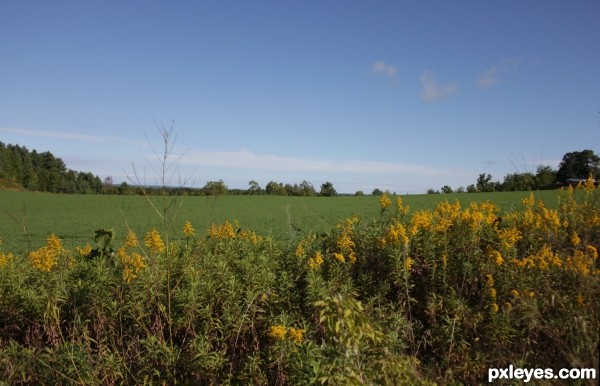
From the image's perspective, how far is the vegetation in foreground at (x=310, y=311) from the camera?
308 centimetres

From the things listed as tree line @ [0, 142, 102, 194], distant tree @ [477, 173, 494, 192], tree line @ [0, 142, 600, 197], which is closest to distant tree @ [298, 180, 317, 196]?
tree line @ [0, 142, 600, 197]

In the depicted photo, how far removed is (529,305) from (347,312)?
1.96 m

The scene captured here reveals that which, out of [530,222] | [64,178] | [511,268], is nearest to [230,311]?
[511,268]

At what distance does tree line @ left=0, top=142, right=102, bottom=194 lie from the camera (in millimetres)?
78731

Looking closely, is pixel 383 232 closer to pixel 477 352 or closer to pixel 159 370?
pixel 477 352

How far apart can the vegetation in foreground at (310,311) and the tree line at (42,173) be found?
255 feet

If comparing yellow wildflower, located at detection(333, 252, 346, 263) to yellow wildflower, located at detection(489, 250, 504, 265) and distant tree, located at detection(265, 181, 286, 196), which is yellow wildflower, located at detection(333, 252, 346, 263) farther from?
distant tree, located at detection(265, 181, 286, 196)

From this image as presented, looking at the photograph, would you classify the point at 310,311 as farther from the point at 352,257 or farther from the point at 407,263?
the point at 407,263

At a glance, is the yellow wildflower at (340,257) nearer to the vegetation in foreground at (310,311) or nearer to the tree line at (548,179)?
the vegetation in foreground at (310,311)

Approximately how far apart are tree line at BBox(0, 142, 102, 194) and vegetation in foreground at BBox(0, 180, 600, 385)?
7777 centimetres

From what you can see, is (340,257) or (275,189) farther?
(275,189)

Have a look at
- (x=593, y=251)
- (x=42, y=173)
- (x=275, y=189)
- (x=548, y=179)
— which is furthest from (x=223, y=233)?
(x=42, y=173)
